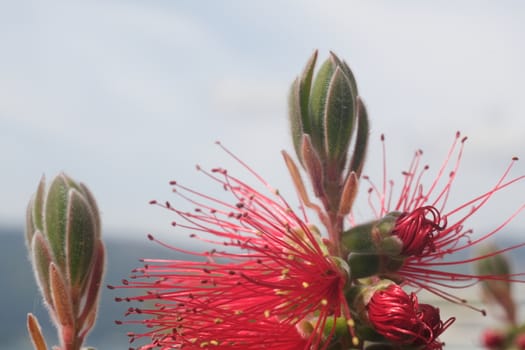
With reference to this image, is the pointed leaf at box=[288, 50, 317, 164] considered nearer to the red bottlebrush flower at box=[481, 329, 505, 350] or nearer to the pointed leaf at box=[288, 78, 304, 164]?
the pointed leaf at box=[288, 78, 304, 164]

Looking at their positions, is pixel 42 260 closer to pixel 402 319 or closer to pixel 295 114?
pixel 295 114

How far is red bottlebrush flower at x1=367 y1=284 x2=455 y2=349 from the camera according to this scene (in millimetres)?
1445

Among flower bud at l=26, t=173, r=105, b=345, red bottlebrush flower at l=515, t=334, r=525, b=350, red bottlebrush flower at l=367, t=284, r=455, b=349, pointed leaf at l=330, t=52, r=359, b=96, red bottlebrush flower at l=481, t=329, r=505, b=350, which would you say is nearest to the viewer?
red bottlebrush flower at l=367, t=284, r=455, b=349

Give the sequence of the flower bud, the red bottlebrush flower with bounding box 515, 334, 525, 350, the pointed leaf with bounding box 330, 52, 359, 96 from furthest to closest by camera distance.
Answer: the red bottlebrush flower with bounding box 515, 334, 525, 350
the pointed leaf with bounding box 330, 52, 359, 96
the flower bud

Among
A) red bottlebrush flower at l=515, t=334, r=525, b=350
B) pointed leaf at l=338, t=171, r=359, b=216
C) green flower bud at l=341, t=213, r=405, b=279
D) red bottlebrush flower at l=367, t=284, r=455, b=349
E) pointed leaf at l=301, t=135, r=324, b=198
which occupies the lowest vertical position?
red bottlebrush flower at l=515, t=334, r=525, b=350

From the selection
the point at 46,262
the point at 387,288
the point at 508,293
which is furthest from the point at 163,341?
the point at 508,293

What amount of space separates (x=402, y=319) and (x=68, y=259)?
28.2 inches

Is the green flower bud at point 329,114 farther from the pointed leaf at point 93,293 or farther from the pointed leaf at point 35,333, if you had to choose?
the pointed leaf at point 35,333

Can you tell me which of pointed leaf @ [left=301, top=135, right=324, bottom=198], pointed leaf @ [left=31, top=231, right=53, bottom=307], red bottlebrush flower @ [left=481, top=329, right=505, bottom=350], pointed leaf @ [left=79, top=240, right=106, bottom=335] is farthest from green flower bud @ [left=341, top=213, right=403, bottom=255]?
red bottlebrush flower @ [left=481, top=329, right=505, bottom=350]

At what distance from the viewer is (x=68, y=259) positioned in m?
1.56

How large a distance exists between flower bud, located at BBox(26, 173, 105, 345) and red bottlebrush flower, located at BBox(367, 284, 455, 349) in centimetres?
61

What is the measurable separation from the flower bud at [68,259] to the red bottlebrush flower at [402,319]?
61 centimetres

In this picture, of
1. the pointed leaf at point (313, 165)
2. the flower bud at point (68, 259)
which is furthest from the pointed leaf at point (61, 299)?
the pointed leaf at point (313, 165)

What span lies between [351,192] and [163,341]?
53cm
